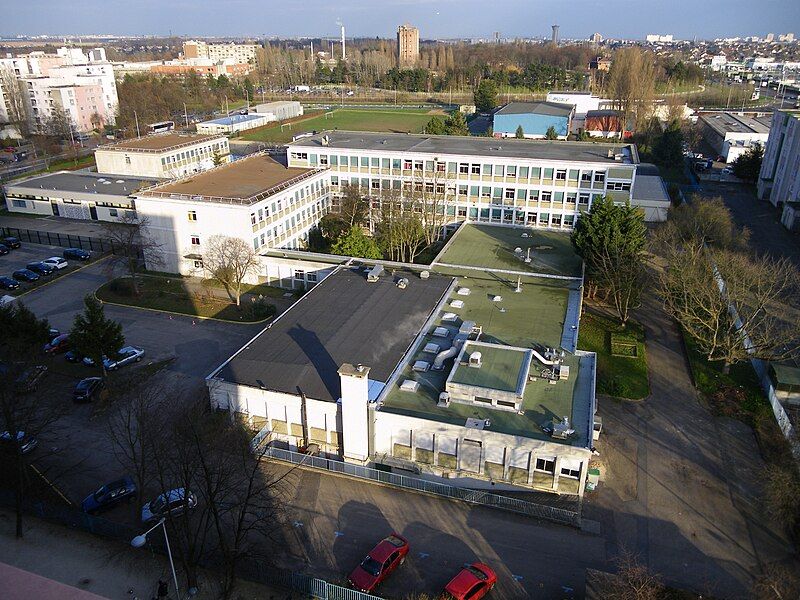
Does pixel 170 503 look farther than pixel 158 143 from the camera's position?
No

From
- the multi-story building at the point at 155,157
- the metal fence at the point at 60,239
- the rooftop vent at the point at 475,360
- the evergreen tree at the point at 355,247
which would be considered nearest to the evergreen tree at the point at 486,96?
the multi-story building at the point at 155,157

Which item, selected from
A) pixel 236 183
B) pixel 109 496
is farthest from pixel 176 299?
pixel 109 496

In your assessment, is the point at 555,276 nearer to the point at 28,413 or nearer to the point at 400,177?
the point at 400,177

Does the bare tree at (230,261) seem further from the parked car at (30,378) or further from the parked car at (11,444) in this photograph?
the parked car at (11,444)

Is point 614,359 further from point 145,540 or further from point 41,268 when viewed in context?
point 41,268

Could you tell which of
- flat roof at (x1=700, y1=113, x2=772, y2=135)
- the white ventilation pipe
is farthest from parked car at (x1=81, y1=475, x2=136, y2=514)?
flat roof at (x1=700, y1=113, x2=772, y2=135)

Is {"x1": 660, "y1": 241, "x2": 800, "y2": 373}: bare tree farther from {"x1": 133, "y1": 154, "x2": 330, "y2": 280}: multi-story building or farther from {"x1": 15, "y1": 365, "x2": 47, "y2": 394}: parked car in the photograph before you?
{"x1": 15, "y1": 365, "x2": 47, "y2": 394}: parked car

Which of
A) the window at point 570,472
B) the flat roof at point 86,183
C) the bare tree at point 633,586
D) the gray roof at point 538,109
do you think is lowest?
the window at point 570,472
